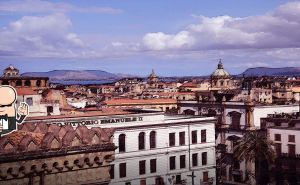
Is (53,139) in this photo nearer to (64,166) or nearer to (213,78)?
(64,166)


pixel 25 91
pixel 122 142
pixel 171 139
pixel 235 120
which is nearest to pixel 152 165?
pixel 171 139

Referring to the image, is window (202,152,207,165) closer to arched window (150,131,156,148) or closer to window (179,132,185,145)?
window (179,132,185,145)

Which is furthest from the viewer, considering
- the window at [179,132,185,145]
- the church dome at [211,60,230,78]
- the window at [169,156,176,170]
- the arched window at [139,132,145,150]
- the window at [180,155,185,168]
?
the church dome at [211,60,230,78]

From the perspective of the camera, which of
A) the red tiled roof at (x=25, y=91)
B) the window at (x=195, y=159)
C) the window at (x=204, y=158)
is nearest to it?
the window at (x=195, y=159)

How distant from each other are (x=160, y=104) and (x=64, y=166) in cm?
11277

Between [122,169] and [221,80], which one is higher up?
[221,80]

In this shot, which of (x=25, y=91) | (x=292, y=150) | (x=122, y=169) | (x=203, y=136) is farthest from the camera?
(x=292, y=150)

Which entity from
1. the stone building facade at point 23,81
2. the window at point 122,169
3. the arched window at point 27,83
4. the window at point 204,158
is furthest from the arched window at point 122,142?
the arched window at point 27,83

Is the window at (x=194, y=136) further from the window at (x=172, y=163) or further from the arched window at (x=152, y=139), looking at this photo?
the arched window at (x=152, y=139)

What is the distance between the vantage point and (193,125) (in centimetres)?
6116

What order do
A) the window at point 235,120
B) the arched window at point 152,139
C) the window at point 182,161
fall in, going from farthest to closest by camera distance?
the window at point 235,120 → the window at point 182,161 → the arched window at point 152,139

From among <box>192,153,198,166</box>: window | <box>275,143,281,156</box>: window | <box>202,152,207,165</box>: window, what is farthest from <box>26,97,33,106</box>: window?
<box>275,143,281,156</box>: window

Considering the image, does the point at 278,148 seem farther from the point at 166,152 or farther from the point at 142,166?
the point at 142,166

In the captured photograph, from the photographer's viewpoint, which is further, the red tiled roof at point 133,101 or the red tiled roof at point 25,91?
the red tiled roof at point 133,101
